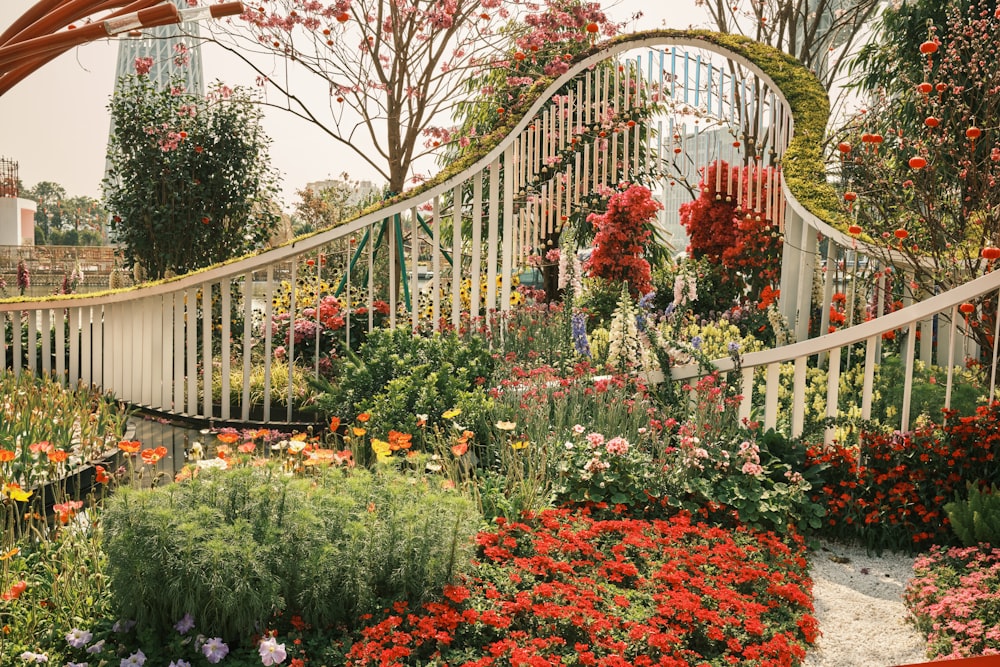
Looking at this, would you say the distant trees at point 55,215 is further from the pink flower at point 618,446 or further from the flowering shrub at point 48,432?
the pink flower at point 618,446

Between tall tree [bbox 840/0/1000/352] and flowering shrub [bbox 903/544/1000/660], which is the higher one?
tall tree [bbox 840/0/1000/352]

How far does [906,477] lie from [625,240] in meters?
3.90

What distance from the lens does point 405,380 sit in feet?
12.6

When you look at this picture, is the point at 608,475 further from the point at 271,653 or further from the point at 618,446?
the point at 271,653

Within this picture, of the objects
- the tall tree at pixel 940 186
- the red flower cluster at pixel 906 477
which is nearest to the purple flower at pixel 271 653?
the red flower cluster at pixel 906 477

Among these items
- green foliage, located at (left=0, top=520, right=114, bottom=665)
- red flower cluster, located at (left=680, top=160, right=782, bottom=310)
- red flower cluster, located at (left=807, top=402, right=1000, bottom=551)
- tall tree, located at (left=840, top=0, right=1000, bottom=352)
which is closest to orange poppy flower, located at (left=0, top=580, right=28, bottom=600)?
green foliage, located at (left=0, top=520, right=114, bottom=665)

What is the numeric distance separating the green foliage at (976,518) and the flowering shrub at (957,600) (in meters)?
0.05

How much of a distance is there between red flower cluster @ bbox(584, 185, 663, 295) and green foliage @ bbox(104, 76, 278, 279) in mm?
2880

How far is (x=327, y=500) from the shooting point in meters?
2.39

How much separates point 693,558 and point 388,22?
17.0 feet

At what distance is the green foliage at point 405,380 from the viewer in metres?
3.67

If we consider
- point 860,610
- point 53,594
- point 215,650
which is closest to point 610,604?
point 860,610

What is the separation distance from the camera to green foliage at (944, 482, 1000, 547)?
9.96 feet

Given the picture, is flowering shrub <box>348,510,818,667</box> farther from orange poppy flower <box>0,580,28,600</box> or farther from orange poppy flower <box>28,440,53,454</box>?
orange poppy flower <box>28,440,53,454</box>
